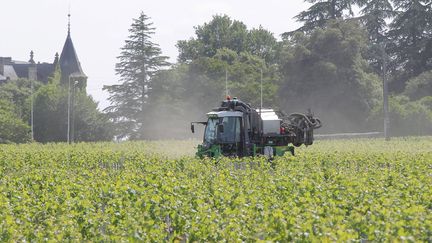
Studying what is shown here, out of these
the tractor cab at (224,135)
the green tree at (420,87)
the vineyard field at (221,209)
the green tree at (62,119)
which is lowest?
the vineyard field at (221,209)

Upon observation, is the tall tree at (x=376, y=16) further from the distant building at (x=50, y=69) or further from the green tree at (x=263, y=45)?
the distant building at (x=50, y=69)

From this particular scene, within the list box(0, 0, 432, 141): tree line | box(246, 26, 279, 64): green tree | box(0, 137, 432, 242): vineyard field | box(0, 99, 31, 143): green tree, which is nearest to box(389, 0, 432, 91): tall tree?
box(0, 0, 432, 141): tree line

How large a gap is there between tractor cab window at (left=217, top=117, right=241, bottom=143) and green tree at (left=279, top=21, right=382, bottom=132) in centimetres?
4043

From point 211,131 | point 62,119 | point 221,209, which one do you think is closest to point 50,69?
point 62,119

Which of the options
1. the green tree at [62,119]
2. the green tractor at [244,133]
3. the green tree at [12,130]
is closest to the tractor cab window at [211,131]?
the green tractor at [244,133]

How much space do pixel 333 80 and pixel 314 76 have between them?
157 cm

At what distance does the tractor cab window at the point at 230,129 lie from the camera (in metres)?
30.1

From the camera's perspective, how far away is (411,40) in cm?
7669

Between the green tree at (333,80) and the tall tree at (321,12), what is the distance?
20.4ft

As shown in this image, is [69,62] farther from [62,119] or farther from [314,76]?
[314,76]

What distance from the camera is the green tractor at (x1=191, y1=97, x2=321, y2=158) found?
30094mm

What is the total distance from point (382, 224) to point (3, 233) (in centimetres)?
570

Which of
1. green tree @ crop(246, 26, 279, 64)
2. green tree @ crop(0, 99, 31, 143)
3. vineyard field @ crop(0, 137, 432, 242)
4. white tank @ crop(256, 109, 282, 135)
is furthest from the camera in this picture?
green tree @ crop(246, 26, 279, 64)

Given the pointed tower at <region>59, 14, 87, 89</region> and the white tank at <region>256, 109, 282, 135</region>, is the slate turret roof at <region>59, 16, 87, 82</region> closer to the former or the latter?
the pointed tower at <region>59, 14, 87, 89</region>
